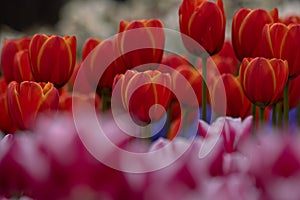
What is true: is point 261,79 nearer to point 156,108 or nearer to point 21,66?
point 156,108

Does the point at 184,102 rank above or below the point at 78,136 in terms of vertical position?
below

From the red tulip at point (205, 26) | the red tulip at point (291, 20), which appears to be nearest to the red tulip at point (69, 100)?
the red tulip at point (205, 26)

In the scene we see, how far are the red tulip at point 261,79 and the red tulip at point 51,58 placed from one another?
0.50ft

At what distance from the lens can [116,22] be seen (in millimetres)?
2395

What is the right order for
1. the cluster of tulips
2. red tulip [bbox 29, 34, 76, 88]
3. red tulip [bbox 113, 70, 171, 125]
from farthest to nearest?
red tulip [bbox 29, 34, 76, 88]
red tulip [bbox 113, 70, 171, 125]
the cluster of tulips

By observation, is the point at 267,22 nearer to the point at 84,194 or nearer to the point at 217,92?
the point at 217,92

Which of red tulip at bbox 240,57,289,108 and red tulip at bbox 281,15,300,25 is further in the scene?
red tulip at bbox 281,15,300,25

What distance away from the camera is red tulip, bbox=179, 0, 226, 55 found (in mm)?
670

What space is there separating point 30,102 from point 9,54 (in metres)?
0.25

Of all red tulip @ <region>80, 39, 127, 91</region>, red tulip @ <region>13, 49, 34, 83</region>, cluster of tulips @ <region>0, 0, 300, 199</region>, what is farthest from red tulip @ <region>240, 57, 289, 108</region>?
red tulip @ <region>13, 49, 34, 83</region>

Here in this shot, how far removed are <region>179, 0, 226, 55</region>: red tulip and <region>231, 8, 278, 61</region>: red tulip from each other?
2 cm

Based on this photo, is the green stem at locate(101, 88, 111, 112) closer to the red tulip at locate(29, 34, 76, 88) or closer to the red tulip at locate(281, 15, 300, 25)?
the red tulip at locate(29, 34, 76, 88)

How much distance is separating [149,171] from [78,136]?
0.04m

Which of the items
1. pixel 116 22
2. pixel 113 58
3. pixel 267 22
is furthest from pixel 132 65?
pixel 116 22
